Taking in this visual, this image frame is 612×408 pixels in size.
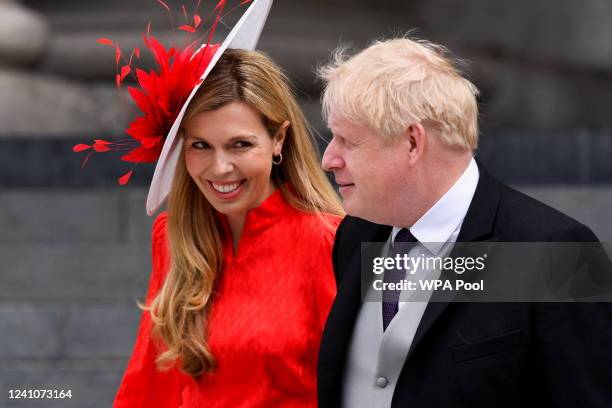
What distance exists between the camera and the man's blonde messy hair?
7.61ft

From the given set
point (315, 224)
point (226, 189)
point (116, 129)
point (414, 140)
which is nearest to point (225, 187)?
point (226, 189)

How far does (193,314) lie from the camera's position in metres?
3.22

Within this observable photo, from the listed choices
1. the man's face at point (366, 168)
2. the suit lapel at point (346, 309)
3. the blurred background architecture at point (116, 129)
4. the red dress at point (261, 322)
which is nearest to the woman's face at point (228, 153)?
the red dress at point (261, 322)

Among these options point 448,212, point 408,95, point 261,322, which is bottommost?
point 261,322

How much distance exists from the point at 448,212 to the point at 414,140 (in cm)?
17

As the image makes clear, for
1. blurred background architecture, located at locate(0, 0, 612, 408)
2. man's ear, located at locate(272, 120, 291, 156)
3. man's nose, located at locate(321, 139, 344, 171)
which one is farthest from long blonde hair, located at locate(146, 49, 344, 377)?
blurred background architecture, located at locate(0, 0, 612, 408)

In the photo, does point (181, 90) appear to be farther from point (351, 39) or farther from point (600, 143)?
point (351, 39)

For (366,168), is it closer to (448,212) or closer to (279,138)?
(448,212)

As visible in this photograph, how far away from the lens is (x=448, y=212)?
94.6 inches

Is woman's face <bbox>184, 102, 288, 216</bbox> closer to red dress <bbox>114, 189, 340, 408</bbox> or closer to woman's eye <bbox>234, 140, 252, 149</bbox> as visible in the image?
woman's eye <bbox>234, 140, 252, 149</bbox>

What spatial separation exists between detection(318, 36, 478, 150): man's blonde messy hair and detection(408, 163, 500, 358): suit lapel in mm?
104

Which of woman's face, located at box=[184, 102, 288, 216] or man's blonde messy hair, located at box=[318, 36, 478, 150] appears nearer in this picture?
man's blonde messy hair, located at box=[318, 36, 478, 150]

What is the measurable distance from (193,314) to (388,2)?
5439 millimetres

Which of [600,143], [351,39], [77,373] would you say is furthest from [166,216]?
[351,39]
